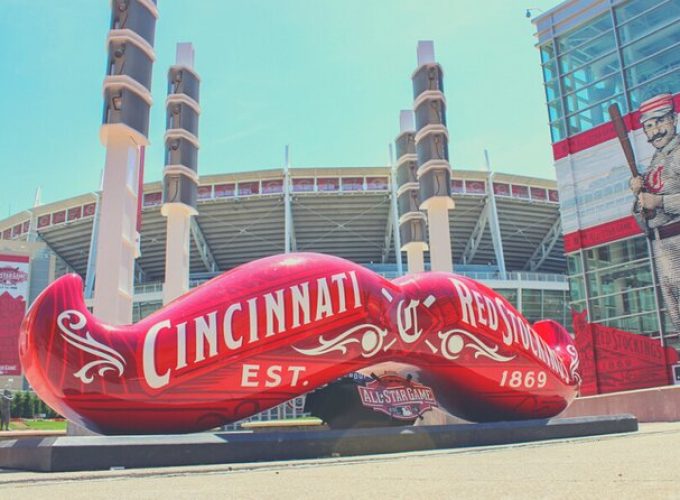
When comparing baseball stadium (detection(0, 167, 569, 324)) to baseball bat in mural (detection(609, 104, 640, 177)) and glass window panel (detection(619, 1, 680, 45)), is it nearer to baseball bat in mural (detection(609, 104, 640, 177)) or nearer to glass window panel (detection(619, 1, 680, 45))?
baseball bat in mural (detection(609, 104, 640, 177))

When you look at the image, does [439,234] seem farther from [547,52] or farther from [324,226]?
[324,226]

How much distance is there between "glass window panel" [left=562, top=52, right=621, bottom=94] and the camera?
27375 mm

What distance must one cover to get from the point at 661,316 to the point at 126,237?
67.8 ft

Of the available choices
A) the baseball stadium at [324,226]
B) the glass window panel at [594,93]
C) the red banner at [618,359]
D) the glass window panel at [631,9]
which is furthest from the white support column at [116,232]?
the baseball stadium at [324,226]

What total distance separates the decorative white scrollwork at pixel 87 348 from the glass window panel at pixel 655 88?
81.1 feet

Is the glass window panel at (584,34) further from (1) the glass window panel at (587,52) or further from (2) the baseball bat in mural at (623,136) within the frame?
(2) the baseball bat in mural at (623,136)

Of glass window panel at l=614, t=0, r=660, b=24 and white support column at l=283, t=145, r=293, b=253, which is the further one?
white support column at l=283, t=145, r=293, b=253

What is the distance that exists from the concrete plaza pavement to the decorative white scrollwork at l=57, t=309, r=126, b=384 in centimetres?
118

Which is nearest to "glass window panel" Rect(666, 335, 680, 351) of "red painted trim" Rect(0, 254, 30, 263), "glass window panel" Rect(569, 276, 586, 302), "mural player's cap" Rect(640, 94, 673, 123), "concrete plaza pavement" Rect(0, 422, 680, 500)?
"glass window panel" Rect(569, 276, 586, 302)

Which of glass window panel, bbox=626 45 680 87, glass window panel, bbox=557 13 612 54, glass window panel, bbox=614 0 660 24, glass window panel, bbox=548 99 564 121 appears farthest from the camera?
glass window panel, bbox=548 99 564 121

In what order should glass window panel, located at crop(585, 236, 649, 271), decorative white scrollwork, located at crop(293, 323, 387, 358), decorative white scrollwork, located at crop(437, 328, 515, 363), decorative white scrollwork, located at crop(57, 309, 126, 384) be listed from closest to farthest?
decorative white scrollwork, located at crop(57, 309, 126, 384)
decorative white scrollwork, located at crop(293, 323, 387, 358)
decorative white scrollwork, located at crop(437, 328, 515, 363)
glass window panel, located at crop(585, 236, 649, 271)

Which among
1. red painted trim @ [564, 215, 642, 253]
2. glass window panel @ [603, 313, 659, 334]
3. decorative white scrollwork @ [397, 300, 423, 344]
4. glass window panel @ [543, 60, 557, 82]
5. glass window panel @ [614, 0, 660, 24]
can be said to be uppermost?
glass window panel @ [614, 0, 660, 24]

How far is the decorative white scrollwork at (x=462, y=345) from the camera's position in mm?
8430

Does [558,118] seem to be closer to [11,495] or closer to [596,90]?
[596,90]
